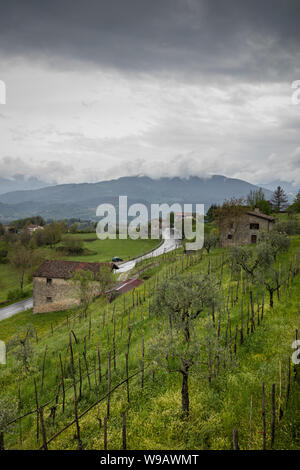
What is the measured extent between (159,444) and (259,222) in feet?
187

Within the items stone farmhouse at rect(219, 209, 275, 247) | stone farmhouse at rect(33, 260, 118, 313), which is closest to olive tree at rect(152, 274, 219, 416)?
stone farmhouse at rect(33, 260, 118, 313)

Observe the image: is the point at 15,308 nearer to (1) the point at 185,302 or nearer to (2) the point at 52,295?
(2) the point at 52,295

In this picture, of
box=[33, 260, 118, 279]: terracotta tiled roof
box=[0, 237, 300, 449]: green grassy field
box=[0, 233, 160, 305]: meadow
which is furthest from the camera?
box=[0, 233, 160, 305]: meadow

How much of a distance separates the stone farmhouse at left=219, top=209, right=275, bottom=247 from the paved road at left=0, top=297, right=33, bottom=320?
49.0m

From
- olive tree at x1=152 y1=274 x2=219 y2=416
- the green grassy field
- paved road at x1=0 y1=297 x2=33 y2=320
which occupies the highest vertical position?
olive tree at x1=152 y1=274 x2=219 y2=416

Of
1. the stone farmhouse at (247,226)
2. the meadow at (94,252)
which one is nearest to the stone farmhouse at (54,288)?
the meadow at (94,252)

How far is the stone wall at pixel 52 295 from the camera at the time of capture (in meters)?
50.8

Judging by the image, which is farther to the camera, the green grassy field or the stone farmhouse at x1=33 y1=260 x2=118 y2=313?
the stone farmhouse at x1=33 y1=260 x2=118 y2=313

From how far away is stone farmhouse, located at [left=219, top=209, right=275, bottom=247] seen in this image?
199 ft

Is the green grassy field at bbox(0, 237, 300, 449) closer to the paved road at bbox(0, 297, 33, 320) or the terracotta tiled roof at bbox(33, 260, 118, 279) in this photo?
the terracotta tiled roof at bbox(33, 260, 118, 279)

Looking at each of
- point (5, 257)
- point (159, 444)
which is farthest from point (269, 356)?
point (5, 257)

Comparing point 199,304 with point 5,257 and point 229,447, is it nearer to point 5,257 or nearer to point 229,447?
point 229,447

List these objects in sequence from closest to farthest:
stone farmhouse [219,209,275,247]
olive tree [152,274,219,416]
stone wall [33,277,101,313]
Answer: olive tree [152,274,219,416] → stone wall [33,277,101,313] → stone farmhouse [219,209,275,247]
